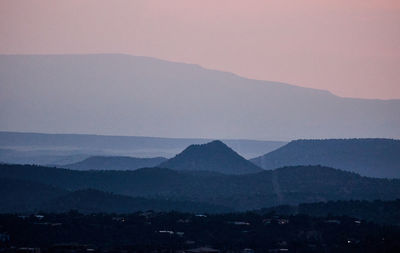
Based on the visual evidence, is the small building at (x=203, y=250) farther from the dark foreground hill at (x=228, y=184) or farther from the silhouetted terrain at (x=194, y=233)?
the dark foreground hill at (x=228, y=184)

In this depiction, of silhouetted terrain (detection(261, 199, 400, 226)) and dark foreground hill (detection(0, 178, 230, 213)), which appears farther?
dark foreground hill (detection(0, 178, 230, 213))

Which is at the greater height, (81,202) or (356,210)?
(81,202)

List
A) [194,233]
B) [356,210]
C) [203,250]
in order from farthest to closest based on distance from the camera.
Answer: [356,210]
[194,233]
[203,250]

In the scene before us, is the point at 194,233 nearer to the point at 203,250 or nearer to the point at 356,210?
the point at 203,250

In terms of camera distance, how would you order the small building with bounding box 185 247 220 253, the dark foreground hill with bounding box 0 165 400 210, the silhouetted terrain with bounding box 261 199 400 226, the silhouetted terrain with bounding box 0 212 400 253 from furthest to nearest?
1. the dark foreground hill with bounding box 0 165 400 210
2. the silhouetted terrain with bounding box 261 199 400 226
3. the silhouetted terrain with bounding box 0 212 400 253
4. the small building with bounding box 185 247 220 253

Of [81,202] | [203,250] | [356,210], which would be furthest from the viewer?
[81,202]

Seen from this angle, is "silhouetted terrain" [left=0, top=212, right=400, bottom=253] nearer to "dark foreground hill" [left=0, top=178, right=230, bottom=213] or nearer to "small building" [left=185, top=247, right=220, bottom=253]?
"small building" [left=185, top=247, right=220, bottom=253]

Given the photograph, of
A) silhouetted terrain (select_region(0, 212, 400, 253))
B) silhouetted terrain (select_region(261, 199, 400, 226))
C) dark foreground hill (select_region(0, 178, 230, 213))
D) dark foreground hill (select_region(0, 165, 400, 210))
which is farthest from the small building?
dark foreground hill (select_region(0, 165, 400, 210))

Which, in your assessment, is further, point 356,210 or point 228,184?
point 228,184

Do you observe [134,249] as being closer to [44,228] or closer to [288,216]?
[44,228]

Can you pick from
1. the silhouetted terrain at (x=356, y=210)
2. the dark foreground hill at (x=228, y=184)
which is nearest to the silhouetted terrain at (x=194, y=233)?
the silhouetted terrain at (x=356, y=210)

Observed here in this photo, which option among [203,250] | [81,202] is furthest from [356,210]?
[203,250]
